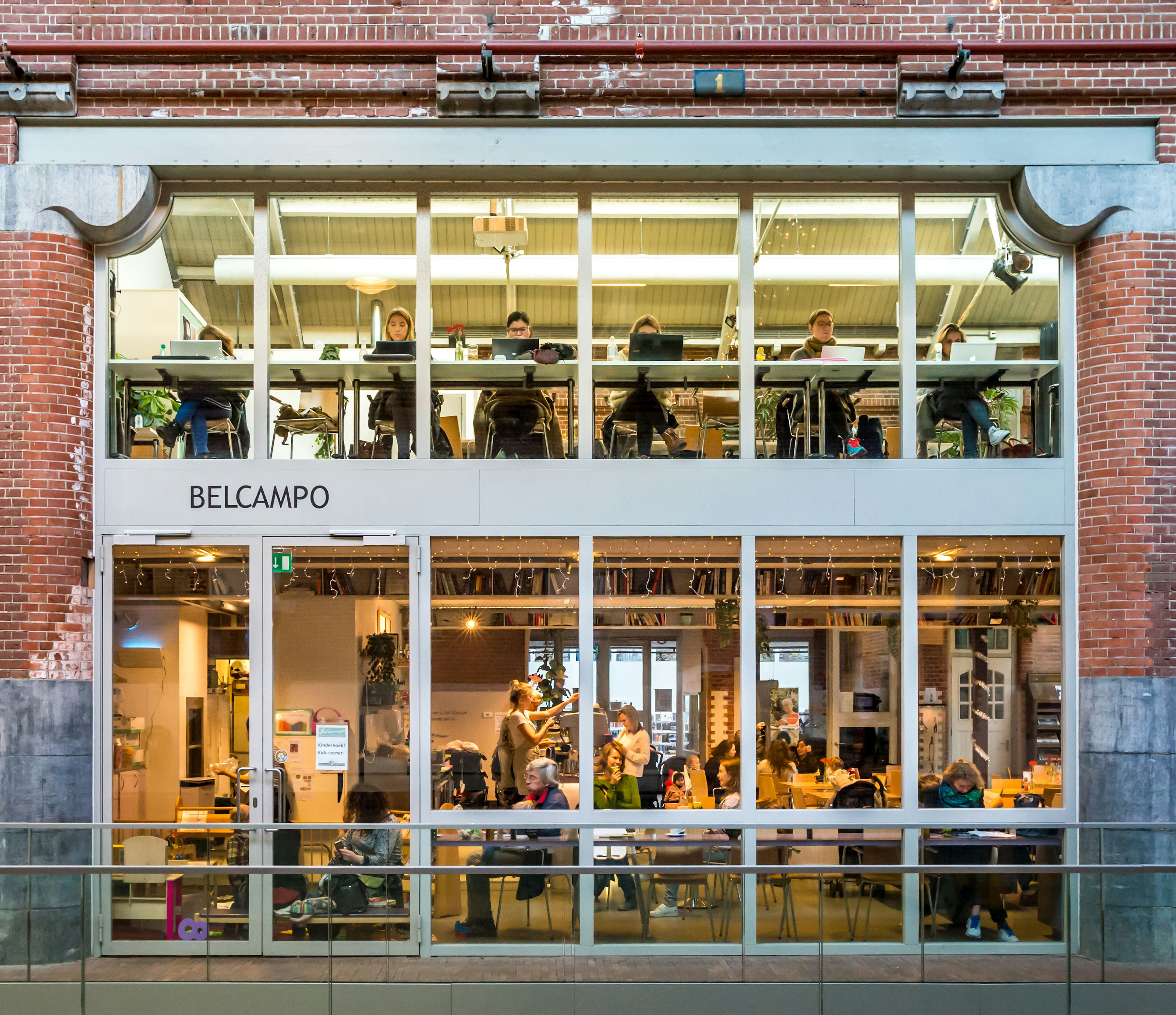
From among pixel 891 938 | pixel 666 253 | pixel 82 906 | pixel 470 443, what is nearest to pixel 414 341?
pixel 470 443

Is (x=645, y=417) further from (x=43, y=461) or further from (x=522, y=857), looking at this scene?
(x=43, y=461)

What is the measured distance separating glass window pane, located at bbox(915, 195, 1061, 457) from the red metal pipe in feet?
3.78

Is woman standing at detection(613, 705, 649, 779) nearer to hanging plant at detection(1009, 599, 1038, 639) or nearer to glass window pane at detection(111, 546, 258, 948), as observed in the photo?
glass window pane at detection(111, 546, 258, 948)

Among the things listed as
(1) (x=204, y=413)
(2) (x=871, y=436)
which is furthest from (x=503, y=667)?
(2) (x=871, y=436)

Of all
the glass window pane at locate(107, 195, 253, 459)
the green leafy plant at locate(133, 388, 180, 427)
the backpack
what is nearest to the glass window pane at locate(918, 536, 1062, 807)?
the backpack

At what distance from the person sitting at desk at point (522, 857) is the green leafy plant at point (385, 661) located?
123 cm

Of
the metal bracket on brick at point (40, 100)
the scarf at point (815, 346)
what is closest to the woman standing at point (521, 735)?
the scarf at point (815, 346)

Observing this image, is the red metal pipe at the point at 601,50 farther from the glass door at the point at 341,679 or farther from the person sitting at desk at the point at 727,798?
the person sitting at desk at the point at 727,798

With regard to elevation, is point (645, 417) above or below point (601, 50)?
below

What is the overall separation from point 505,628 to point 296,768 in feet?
6.21

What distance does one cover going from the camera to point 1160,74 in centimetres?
906

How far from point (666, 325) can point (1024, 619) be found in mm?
3615

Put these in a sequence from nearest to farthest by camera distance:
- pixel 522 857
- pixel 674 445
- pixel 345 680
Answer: pixel 522 857, pixel 345 680, pixel 674 445

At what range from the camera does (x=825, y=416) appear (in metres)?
9.26
